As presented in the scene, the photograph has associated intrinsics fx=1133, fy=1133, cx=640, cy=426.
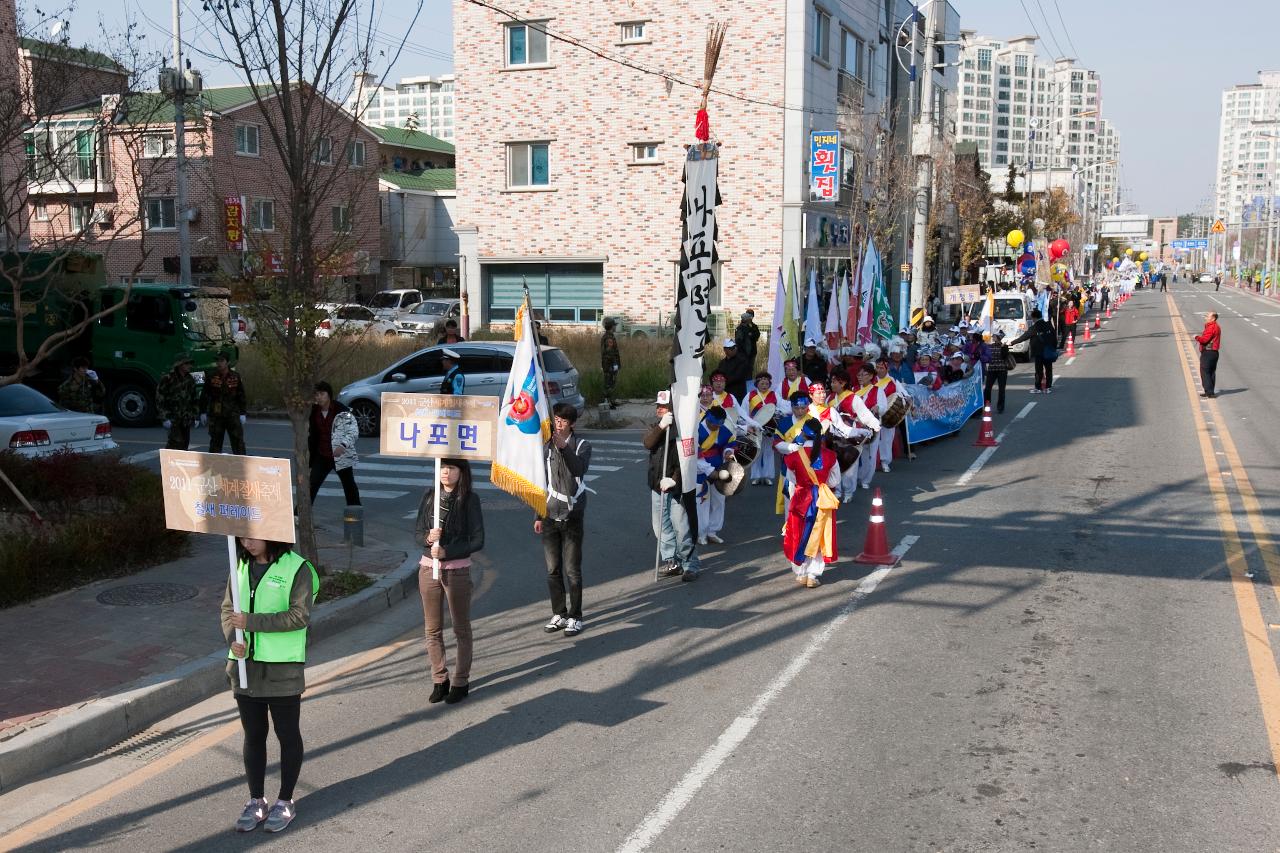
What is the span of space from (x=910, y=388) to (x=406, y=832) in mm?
13604

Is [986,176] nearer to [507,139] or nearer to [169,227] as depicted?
[507,139]

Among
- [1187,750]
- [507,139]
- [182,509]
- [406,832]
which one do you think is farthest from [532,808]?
[507,139]

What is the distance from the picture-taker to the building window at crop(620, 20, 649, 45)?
34094mm

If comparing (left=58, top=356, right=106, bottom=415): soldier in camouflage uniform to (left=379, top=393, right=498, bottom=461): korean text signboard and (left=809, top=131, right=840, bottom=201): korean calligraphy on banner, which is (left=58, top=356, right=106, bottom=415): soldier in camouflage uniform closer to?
(left=379, top=393, right=498, bottom=461): korean text signboard

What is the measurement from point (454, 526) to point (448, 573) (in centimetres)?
31

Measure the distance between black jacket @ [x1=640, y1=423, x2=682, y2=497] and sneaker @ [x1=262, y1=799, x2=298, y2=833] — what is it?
5096 mm

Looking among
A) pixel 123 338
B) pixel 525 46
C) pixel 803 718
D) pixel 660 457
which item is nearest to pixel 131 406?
pixel 123 338

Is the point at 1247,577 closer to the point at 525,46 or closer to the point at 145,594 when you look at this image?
the point at 145,594

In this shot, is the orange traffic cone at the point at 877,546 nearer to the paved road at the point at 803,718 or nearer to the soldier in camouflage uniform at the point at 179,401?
the paved road at the point at 803,718

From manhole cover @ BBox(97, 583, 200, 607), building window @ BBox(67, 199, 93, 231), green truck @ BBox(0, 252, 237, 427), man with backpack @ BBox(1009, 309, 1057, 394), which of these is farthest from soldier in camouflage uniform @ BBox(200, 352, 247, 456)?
man with backpack @ BBox(1009, 309, 1057, 394)

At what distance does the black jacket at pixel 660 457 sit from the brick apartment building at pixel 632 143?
22617mm

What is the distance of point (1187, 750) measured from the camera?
21.0 ft

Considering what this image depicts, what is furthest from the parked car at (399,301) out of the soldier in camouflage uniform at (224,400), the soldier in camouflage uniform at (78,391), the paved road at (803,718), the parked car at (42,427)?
the paved road at (803,718)

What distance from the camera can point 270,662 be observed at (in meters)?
5.55
